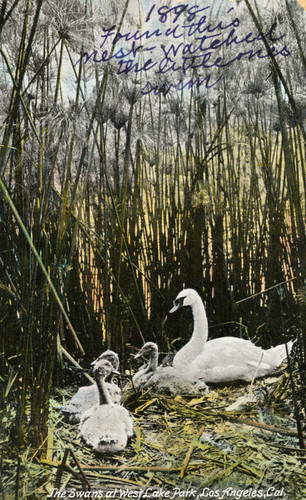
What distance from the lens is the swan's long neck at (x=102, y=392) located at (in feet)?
3.64

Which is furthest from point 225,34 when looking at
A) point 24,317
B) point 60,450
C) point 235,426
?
point 60,450

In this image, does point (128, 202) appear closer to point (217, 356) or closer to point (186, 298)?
point (186, 298)

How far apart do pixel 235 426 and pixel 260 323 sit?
0.26 metres

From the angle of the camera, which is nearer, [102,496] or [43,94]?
[102,496]

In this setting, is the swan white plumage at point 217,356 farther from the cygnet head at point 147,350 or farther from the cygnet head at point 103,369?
the cygnet head at point 103,369

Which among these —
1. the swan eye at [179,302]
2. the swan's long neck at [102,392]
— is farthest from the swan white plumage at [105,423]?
the swan eye at [179,302]

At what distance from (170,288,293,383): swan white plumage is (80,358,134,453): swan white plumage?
0.60 feet

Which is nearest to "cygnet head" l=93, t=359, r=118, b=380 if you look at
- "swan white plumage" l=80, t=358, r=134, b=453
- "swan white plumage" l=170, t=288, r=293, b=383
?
"swan white plumage" l=80, t=358, r=134, b=453

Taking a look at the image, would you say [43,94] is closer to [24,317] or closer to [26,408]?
[24,317]

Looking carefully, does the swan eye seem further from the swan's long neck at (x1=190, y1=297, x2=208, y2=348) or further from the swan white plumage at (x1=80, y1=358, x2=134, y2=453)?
the swan white plumage at (x1=80, y1=358, x2=134, y2=453)

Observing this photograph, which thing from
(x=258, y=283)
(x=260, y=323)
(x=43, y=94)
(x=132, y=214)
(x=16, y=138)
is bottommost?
(x=260, y=323)

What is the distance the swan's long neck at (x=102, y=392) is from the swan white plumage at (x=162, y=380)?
9 centimetres

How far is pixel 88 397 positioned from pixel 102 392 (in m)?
0.05

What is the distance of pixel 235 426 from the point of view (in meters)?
1.14
